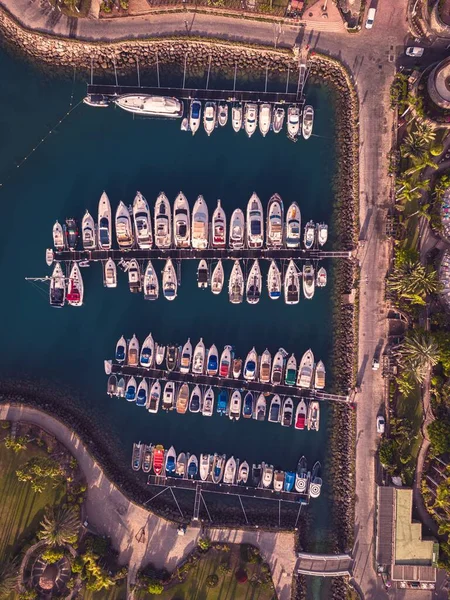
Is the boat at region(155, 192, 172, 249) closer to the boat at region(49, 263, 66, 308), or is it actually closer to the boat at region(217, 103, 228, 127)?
the boat at region(217, 103, 228, 127)

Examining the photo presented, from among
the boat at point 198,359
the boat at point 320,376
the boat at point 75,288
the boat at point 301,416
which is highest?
the boat at point 75,288

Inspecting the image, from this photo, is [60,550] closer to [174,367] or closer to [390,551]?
[174,367]

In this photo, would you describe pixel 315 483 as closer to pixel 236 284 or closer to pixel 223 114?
pixel 236 284

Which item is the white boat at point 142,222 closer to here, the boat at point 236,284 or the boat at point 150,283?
the boat at point 150,283

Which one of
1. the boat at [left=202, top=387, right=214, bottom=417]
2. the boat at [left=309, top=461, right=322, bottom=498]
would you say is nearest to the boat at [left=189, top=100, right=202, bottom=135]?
the boat at [left=202, top=387, right=214, bottom=417]

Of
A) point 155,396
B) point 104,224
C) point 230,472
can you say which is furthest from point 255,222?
point 230,472

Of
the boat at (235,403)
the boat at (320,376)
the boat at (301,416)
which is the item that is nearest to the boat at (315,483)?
the boat at (301,416)
